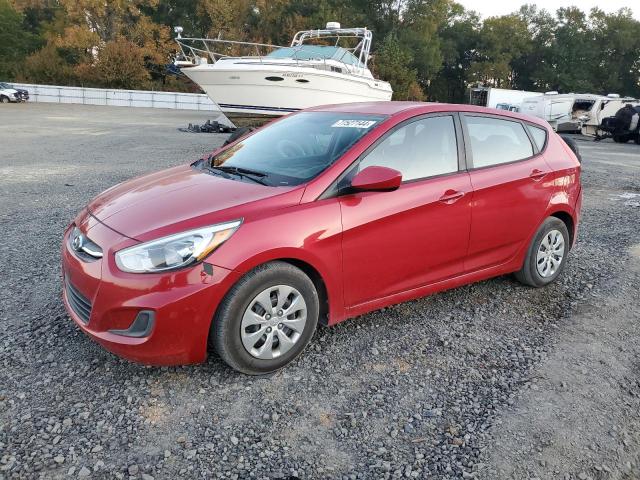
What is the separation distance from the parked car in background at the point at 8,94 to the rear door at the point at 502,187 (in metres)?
37.6

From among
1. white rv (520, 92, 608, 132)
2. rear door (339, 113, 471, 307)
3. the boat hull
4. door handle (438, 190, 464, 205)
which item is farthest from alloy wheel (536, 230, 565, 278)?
white rv (520, 92, 608, 132)

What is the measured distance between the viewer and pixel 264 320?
3.11m

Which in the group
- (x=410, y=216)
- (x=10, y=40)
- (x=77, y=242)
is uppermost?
(x=10, y=40)

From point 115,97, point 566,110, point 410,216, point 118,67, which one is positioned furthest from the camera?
point 118,67

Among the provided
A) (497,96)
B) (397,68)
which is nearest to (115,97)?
(397,68)

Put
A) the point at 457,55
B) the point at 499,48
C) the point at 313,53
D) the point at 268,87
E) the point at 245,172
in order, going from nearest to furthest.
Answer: the point at 245,172, the point at 268,87, the point at 313,53, the point at 499,48, the point at 457,55

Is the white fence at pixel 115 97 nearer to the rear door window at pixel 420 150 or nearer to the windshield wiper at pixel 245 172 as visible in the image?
the windshield wiper at pixel 245 172

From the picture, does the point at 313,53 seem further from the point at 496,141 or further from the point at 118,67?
the point at 118,67

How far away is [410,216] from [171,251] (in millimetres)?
1602

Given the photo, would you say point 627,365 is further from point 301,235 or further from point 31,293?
point 31,293

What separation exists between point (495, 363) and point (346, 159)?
64.5 inches

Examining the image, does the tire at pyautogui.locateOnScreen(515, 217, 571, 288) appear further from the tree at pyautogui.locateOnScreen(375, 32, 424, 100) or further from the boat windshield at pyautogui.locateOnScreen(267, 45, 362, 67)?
the tree at pyautogui.locateOnScreen(375, 32, 424, 100)

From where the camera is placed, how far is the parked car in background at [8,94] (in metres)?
34.2

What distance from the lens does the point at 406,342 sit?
3.72m
